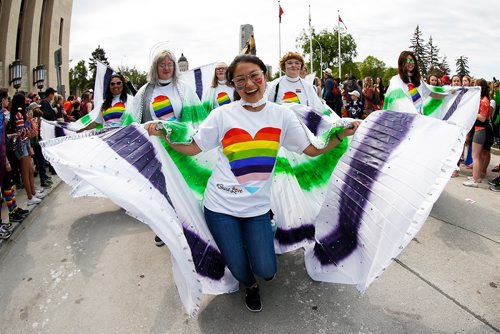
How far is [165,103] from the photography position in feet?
11.9

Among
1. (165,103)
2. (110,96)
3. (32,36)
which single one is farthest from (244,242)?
(32,36)

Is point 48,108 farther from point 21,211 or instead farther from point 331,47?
point 331,47

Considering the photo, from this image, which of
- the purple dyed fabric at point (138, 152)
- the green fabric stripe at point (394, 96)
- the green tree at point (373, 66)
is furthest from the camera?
the green tree at point (373, 66)

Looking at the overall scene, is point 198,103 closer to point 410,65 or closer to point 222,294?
point 222,294

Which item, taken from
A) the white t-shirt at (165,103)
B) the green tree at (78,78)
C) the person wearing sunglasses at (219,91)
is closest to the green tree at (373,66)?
the green tree at (78,78)

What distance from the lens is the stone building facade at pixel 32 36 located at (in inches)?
930

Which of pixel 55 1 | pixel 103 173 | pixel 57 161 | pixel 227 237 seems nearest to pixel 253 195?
pixel 227 237

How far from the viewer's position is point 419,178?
1.99 m

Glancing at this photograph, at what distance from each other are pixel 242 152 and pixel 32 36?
101 feet

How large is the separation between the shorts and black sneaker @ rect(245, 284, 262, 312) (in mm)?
4118

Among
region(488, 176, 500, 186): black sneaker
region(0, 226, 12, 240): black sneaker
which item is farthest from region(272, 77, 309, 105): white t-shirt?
region(0, 226, 12, 240): black sneaker

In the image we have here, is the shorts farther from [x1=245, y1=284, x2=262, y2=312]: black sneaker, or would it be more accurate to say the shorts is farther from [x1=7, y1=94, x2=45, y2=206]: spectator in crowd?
[x1=245, y1=284, x2=262, y2=312]: black sneaker

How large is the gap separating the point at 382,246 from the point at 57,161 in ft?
6.51

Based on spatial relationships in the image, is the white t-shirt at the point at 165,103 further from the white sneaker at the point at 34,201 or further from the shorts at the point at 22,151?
the white sneaker at the point at 34,201
